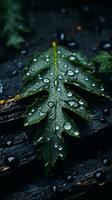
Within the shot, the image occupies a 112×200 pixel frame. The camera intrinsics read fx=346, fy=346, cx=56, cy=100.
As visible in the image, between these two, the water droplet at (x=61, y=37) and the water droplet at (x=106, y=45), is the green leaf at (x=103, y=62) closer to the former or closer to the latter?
the water droplet at (x=106, y=45)

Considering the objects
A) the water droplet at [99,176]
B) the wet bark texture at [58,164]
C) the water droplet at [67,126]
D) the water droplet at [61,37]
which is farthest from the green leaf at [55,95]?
the water droplet at [61,37]

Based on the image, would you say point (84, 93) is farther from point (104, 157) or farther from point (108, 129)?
point (104, 157)

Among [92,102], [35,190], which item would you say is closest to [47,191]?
[35,190]

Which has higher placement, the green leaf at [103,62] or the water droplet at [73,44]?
the water droplet at [73,44]

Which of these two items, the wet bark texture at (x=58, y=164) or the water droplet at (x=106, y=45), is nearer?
the wet bark texture at (x=58, y=164)

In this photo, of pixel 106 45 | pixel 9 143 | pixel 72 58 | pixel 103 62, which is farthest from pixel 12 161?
pixel 106 45

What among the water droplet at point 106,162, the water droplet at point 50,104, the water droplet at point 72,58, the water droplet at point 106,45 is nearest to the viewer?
the water droplet at point 50,104
